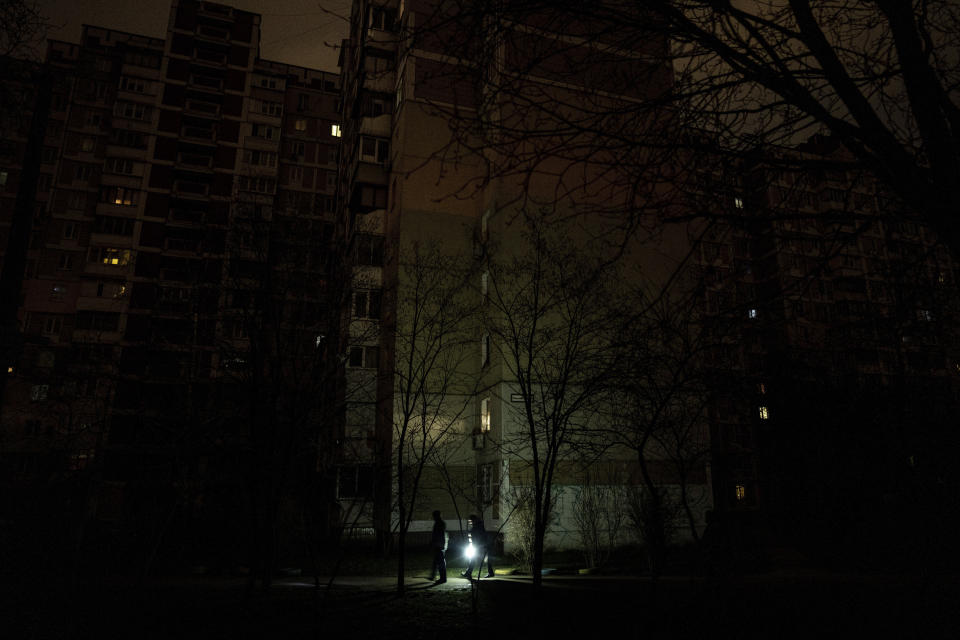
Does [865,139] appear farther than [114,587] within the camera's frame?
No

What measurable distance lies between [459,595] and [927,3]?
12.8 meters

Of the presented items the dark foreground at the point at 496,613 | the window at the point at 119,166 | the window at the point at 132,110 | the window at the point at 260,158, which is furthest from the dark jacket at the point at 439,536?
the window at the point at 132,110

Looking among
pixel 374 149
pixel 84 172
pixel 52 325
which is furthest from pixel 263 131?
pixel 374 149

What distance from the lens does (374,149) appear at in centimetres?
3172

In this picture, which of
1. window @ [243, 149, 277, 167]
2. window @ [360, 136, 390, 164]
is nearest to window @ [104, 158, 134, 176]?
window @ [243, 149, 277, 167]

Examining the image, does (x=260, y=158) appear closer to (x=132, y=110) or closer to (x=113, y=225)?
(x=132, y=110)

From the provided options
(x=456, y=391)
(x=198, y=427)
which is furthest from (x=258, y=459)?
(x=456, y=391)

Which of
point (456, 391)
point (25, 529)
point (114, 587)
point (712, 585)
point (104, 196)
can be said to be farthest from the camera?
point (104, 196)

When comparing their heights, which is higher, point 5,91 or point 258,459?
point 5,91

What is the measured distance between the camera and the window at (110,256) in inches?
1820

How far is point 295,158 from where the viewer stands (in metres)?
54.3

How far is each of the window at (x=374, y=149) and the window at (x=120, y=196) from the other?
28.3m

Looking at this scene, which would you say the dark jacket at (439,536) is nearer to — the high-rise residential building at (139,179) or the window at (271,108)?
the high-rise residential building at (139,179)

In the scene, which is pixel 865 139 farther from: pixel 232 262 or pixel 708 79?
pixel 232 262
